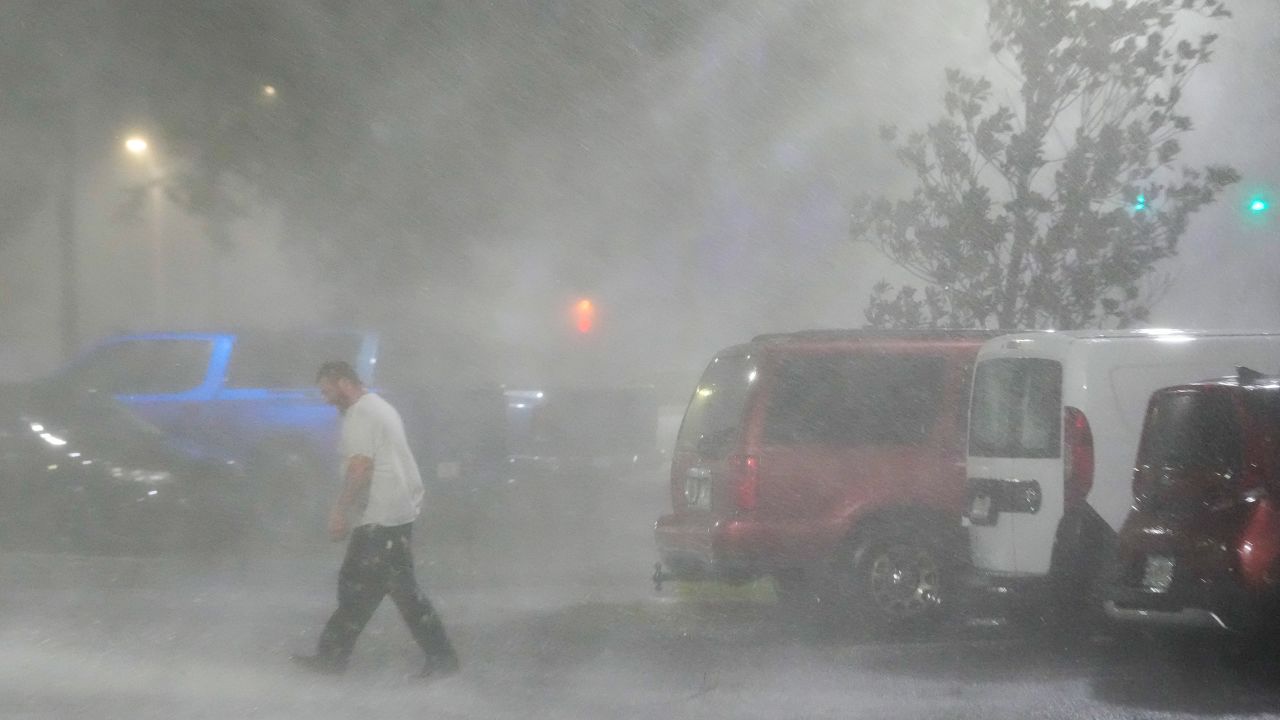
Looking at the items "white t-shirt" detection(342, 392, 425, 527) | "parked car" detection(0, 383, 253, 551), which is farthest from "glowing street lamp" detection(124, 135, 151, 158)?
"white t-shirt" detection(342, 392, 425, 527)

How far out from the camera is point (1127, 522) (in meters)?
7.20

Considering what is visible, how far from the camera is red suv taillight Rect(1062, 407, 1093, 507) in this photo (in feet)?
25.2

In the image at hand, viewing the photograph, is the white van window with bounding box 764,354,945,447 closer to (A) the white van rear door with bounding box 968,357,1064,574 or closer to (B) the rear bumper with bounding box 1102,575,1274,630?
(A) the white van rear door with bounding box 968,357,1064,574

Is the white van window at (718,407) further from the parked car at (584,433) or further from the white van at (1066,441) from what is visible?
the parked car at (584,433)

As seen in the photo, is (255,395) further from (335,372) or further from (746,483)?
(746,483)

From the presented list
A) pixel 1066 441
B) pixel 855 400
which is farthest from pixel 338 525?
pixel 1066 441

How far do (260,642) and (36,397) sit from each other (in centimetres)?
542

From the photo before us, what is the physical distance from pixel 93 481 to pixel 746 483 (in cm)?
638

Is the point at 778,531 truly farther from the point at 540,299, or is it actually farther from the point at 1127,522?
the point at 540,299

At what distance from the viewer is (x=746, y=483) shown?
8.29 metres

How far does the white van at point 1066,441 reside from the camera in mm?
7734

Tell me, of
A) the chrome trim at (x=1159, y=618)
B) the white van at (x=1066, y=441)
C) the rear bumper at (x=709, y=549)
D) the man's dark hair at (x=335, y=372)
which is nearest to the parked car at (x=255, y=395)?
the rear bumper at (x=709, y=549)

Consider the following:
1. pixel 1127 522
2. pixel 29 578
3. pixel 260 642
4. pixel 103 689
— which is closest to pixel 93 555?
pixel 29 578

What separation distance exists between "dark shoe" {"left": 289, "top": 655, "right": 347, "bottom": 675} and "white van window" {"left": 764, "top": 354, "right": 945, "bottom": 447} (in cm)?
284
